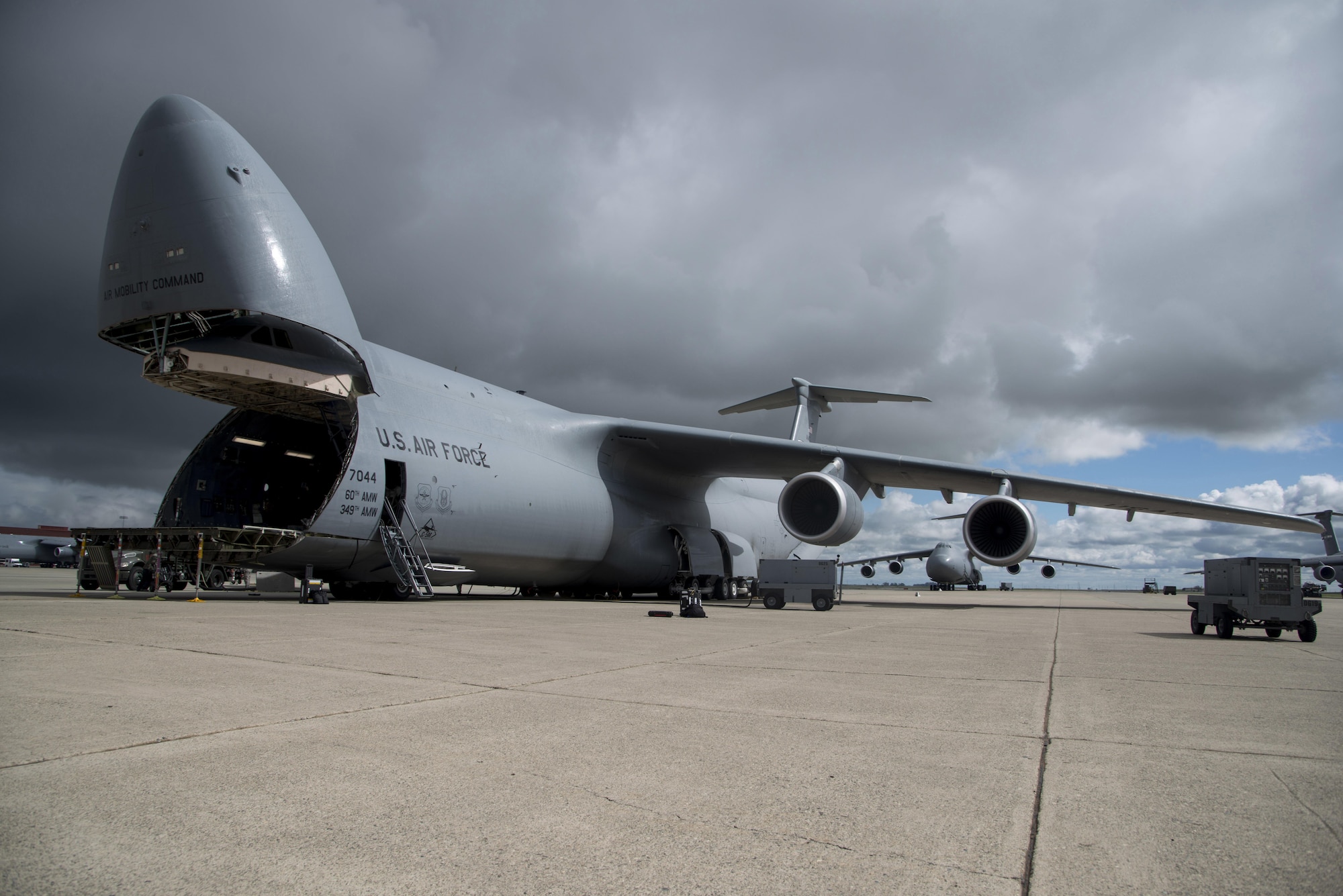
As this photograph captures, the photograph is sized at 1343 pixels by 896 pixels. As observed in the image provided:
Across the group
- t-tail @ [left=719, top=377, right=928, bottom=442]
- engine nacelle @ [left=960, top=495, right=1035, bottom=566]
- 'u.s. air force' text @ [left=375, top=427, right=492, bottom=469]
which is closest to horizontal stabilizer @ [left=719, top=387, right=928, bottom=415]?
t-tail @ [left=719, top=377, right=928, bottom=442]

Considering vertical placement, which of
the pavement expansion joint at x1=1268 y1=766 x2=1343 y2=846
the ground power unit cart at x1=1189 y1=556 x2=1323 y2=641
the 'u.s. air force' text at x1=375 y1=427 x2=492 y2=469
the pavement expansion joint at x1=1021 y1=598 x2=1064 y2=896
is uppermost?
the 'u.s. air force' text at x1=375 y1=427 x2=492 y2=469

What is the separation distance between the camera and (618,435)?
64.0 ft

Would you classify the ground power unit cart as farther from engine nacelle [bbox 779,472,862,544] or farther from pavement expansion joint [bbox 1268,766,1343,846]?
pavement expansion joint [bbox 1268,766,1343,846]

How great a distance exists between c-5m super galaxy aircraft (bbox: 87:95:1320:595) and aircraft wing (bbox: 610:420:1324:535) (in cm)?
6

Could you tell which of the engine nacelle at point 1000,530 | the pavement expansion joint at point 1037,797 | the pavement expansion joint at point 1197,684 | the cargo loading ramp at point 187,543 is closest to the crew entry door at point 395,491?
the cargo loading ramp at point 187,543

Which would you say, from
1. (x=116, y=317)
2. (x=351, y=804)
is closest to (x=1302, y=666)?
(x=351, y=804)

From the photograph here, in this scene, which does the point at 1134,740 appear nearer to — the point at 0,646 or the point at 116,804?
the point at 116,804

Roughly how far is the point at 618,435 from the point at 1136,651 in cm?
1318

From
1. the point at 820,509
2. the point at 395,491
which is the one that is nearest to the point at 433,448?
the point at 395,491

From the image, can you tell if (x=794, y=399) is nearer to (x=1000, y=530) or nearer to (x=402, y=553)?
(x=1000, y=530)

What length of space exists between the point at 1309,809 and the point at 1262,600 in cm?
894

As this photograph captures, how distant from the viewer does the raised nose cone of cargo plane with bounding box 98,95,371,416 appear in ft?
36.7

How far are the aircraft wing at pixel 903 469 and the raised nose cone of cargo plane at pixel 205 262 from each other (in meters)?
8.41

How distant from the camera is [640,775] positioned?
2855 mm
